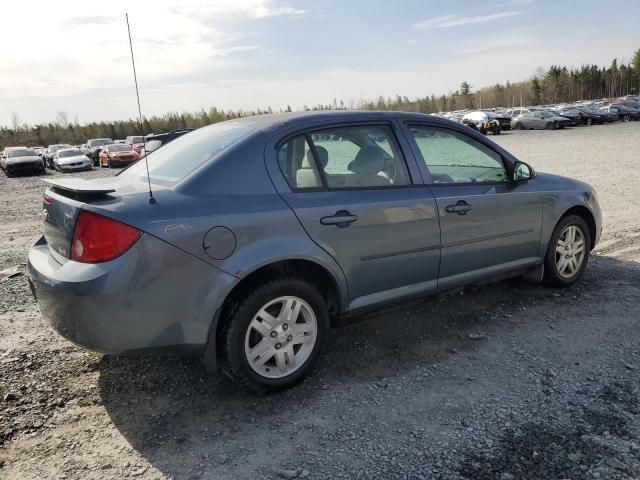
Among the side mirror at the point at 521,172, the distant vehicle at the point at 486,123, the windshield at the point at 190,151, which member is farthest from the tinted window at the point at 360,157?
the distant vehicle at the point at 486,123

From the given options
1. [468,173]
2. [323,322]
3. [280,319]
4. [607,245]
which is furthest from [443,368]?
[607,245]

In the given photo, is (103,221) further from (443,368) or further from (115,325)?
(443,368)

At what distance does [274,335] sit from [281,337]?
5cm

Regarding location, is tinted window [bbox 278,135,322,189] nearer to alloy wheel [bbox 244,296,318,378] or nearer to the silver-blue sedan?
the silver-blue sedan

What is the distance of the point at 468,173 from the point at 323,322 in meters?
1.79

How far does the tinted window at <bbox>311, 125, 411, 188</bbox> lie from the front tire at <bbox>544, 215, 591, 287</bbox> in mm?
1825

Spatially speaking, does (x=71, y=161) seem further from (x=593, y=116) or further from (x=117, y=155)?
(x=593, y=116)

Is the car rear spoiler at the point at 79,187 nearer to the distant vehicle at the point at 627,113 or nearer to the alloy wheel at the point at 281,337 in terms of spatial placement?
the alloy wheel at the point at 281,337

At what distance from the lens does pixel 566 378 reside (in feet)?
10.5

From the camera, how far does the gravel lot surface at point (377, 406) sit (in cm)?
250

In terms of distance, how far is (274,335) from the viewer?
3.06 m

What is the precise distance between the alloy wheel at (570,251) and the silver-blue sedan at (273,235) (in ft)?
2.15

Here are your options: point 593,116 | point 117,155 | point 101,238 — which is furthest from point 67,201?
point 593,116

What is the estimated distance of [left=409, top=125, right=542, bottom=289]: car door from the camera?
147 inches
